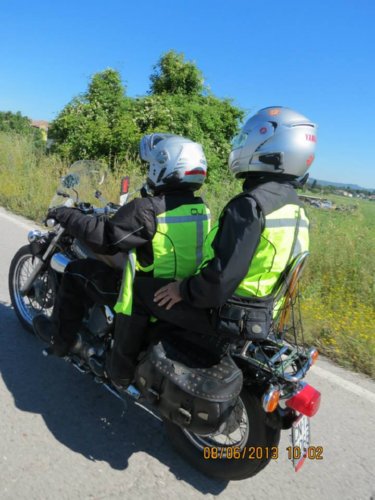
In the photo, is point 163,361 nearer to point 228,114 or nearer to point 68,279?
point 68,279

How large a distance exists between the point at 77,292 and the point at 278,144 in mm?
1702

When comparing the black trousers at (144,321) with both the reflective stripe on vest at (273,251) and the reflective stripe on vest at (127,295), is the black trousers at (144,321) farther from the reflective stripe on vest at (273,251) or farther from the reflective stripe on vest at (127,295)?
the reflective stripe on vest at (273,251)

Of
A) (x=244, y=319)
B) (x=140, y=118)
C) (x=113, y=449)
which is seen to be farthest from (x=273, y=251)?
(x=140, y=118)

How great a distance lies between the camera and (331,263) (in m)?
6.45

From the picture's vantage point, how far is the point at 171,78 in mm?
17859

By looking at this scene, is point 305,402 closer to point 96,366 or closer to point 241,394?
point 241,394

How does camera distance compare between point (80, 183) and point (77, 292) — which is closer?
point (77, 292)

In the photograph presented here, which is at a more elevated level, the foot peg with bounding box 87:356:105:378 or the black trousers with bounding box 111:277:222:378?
the black trousers with bounding box 111:277:222:378

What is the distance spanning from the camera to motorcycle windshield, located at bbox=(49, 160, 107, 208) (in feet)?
11.4

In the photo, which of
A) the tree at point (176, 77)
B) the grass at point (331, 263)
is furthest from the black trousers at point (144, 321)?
the tree at point (176, 77)

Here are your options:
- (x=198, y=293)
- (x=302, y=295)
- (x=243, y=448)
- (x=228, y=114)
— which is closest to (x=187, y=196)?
(x=198, y=293)

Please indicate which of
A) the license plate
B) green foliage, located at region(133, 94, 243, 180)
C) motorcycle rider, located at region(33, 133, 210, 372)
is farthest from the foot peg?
green foliage, located at region(133, 94, 243, 180)

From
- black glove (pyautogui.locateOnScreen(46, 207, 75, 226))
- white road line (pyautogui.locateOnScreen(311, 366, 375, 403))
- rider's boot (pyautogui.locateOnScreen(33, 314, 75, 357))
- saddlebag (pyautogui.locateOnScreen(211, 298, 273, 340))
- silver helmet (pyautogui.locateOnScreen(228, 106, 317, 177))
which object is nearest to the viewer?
saddlebag (pyautogui.locateOnScreen(211, 298, 273, 340))

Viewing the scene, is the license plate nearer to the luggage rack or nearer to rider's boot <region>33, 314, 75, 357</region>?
the luggage rack
